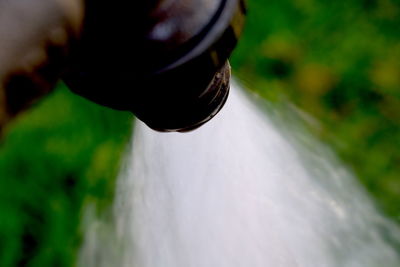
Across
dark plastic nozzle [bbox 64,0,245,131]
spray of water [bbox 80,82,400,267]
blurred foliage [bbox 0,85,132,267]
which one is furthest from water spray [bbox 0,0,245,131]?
blurred foliage [bbox 0,85,132,267]

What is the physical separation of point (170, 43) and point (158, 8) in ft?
0.07

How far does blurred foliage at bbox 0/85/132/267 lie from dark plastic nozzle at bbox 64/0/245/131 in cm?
49

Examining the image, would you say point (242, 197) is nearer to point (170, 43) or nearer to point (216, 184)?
point (216, 184)

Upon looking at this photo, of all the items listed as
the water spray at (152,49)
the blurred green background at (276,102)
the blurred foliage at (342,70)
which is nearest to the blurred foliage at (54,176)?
the blurred green background at (276,102)

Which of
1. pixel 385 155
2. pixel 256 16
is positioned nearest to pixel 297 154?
pixel 385 155

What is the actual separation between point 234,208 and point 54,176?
0.29 metres

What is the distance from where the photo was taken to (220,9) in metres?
0.32

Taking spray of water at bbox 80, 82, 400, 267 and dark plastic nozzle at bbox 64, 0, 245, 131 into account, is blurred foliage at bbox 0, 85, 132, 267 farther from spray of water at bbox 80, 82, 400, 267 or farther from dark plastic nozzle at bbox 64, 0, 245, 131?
dark plastic nozzle at bbox 64, 0, 245, 131

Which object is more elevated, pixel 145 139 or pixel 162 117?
pixel 162 117

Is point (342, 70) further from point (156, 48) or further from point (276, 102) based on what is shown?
point (156, 48)

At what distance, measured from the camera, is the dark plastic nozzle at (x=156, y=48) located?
31cm

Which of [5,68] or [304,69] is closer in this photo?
[5,68]

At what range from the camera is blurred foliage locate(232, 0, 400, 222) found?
83cm

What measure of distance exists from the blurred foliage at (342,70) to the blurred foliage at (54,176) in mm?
244
